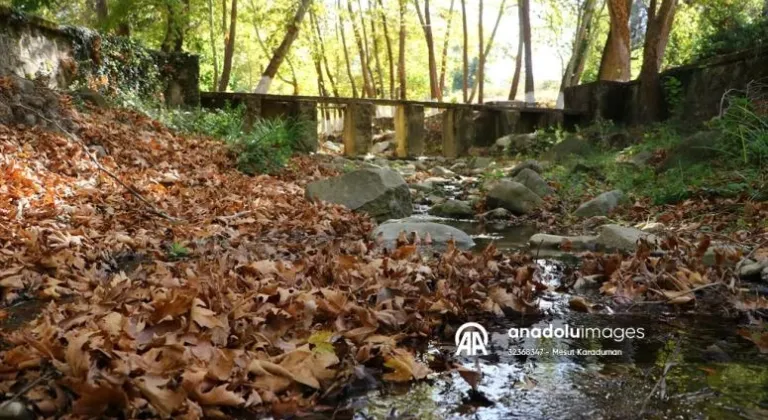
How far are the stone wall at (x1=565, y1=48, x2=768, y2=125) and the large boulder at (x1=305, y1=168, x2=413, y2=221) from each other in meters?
6.52

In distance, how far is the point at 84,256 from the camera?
429cm

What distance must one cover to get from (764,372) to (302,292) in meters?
1.95

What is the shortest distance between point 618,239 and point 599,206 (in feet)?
9.08

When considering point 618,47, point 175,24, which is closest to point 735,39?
point 618,47

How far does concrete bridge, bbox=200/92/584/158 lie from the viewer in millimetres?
17141

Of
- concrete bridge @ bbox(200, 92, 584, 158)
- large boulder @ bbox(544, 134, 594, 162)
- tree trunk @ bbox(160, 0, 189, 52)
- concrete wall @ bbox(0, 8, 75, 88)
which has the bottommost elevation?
large boulder @ bbox(544, 134, 594, 162)

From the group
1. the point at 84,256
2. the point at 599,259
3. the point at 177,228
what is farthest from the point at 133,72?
the point at 599,259

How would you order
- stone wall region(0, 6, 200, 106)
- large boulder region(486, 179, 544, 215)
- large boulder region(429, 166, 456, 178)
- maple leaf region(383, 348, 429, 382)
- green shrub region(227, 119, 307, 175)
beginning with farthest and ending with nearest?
large boulder region(429, 166, 456, 178) < green shrub region(227, 119, 307, 175) < stone wall region(0, 6, 200, 106) < large boulder region(486, 179, 544, 215) < maple leaf region(383, 348, 429, 382)

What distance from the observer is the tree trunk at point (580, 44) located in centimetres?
2095

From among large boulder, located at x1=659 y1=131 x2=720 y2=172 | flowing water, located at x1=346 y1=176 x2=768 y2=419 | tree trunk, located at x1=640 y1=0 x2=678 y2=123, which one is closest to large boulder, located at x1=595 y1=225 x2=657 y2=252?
flowing water, located at x1=346 y1=176 x2=768 y2=419

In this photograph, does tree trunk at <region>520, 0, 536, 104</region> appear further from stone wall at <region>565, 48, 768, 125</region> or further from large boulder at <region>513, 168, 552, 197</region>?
large boulder at <region>513, 168, 552, 197</region>

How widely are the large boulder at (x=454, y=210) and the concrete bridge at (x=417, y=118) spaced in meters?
8.36

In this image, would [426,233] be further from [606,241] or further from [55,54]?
[55,54]

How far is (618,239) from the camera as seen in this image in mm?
5219
